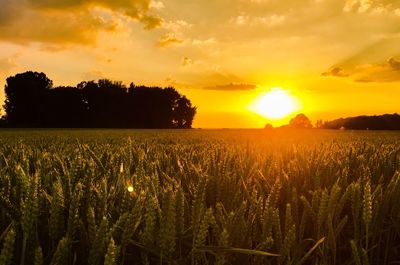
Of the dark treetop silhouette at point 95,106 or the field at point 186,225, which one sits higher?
the dark treetop silhouette at point 95,106

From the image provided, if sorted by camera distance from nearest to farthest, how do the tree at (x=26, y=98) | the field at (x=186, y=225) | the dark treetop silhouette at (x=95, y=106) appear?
the field at (x=186, y=225), the dark treetop silhouette at (x=95, y=106), the tree at (x=26, y=98)

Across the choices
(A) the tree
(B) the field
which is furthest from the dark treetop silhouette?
(B) the field

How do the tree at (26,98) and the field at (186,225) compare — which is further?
the tree at (26,98)

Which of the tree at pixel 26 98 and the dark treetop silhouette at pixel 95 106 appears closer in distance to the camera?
the dark treetop silhouette at pixel 95 106

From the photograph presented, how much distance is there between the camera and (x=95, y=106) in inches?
2623

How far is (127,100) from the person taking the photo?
221 feet

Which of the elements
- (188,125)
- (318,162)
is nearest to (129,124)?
(188,125)

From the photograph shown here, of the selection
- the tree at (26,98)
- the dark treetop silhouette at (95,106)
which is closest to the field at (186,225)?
the dark treetop silhouette at (95,106)

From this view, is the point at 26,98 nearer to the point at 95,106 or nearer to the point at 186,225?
the point at 95,106

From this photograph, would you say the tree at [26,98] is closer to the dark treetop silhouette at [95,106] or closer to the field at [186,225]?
the dark treetop silhouette at [95,106]

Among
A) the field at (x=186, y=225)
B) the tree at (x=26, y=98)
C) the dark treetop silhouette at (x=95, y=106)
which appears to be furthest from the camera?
the tree at (x=26, y=98)

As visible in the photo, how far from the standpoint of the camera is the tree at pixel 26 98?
223 feet

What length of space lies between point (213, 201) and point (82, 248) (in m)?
0.79

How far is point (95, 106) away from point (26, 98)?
13.3 metres
